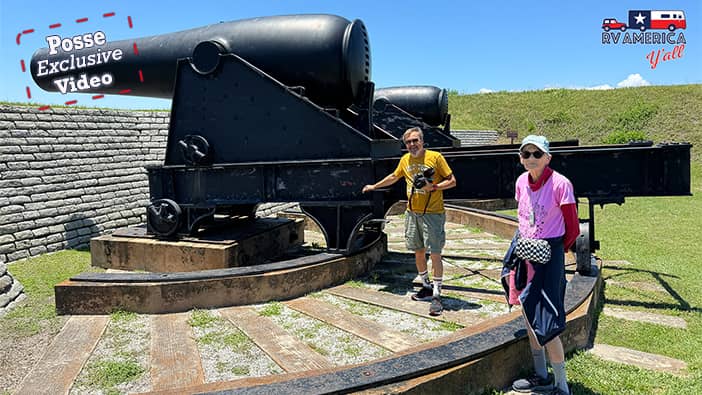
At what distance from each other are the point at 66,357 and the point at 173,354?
0.60 meters

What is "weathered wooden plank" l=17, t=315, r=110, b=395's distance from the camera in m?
2.58

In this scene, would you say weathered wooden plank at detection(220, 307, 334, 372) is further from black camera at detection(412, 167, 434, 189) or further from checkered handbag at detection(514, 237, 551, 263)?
black camera at detection(412, 167, 434, 189)

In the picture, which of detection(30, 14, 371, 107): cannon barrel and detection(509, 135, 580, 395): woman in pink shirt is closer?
detection(509, 135, 580, 395): woman in pink shirt

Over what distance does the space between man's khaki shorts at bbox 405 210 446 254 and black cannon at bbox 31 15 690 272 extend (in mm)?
633

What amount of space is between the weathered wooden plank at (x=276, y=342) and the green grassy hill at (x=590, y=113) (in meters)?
20.3

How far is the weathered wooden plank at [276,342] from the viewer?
2.81m

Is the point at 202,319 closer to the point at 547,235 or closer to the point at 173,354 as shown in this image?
the point at 173,354

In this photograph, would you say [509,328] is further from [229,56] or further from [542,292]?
[229,56]

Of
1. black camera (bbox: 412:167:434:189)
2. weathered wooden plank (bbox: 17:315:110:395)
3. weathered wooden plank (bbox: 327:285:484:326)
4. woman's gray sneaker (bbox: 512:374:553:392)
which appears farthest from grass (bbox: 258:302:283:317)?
woman's gray sneaker (bbox: 512:374:553:392)

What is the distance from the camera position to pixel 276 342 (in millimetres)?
3135

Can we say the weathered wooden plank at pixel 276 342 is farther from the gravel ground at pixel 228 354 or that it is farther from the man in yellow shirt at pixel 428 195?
the man in yellow shirt at pixel 428 195

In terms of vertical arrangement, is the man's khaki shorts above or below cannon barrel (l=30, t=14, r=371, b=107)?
below

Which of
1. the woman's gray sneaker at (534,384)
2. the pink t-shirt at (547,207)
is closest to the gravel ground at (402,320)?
the woman's gray sneaker at (534,384)

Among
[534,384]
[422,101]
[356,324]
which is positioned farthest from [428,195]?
[422,101]
